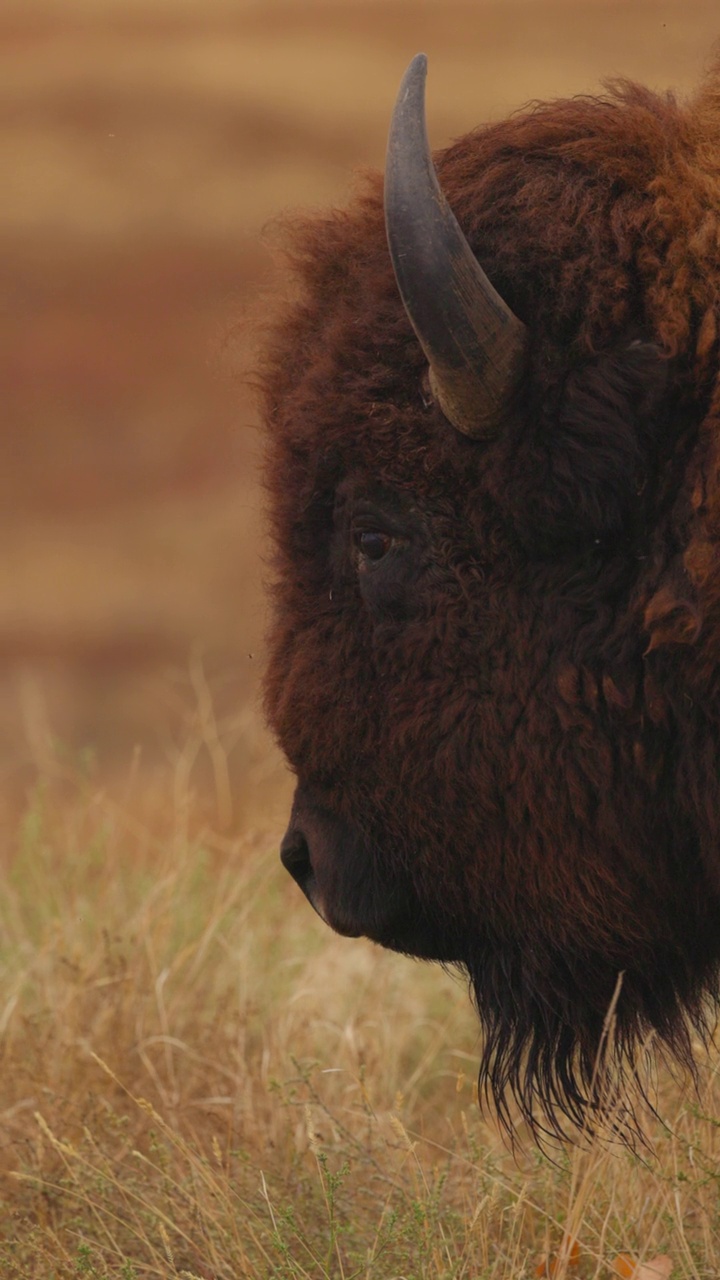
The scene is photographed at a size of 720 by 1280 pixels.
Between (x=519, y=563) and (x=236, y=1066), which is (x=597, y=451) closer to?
(x=519, y=563)

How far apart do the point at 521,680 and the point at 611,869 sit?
38cm

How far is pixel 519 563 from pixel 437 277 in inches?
20.3

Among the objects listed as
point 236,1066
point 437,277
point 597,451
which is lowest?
point 236,1066

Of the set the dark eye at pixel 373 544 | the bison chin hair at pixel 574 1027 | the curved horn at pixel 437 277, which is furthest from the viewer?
the bison chin hair at pixel 574 1027

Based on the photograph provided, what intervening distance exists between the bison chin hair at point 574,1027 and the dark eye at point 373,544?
2.62 ft

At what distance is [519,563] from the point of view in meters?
2.71

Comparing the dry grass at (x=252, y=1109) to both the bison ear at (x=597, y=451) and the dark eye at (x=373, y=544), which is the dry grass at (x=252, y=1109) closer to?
the dark eye at (x=373, y=544)

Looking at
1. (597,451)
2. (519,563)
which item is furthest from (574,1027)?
(597,451)

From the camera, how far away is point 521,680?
8.91 feet

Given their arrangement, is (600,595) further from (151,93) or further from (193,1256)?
(151,93)

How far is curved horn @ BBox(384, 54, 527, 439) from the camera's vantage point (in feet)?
8.25

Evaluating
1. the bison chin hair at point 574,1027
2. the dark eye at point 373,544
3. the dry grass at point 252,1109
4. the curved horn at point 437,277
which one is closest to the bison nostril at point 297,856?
the bison chin hair at point 574,1027

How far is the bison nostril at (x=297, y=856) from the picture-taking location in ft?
10.0

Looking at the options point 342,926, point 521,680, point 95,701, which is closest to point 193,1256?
point 342,926
